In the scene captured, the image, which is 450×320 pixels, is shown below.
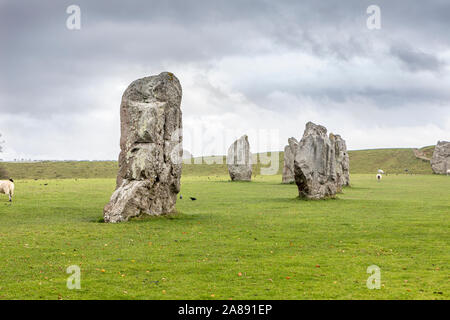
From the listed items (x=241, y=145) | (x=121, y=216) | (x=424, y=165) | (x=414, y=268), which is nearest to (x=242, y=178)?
(x=241, y=145)

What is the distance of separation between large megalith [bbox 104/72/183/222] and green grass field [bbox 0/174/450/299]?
0.88 metres

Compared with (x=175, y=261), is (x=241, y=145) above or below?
above

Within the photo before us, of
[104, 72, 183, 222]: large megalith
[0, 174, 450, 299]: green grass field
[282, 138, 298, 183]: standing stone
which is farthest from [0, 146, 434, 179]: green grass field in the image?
[0, 174, 450, 299]: green grass field

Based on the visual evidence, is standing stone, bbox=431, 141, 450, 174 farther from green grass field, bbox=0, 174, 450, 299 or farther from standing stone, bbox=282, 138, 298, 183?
green grass field, bbox=0, 174, 450, 299

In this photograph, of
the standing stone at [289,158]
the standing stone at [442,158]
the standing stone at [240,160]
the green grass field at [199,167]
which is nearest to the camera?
the standing stone at [289,158]

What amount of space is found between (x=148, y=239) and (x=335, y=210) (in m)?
12.9

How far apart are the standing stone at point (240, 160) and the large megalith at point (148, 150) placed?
109ft

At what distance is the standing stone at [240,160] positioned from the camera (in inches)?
2222

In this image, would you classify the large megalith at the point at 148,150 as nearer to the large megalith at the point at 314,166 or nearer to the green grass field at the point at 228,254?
the green grass field at the point at 228,254

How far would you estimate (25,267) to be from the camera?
12.3 m

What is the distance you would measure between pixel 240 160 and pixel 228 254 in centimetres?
4267

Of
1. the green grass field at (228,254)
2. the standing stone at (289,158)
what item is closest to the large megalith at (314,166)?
the green grass field at (228,254)

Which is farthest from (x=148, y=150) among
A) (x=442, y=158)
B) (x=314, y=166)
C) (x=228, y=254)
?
(x=442, y=158)
